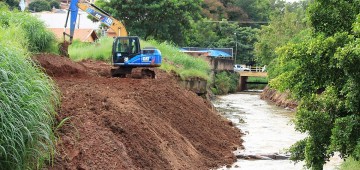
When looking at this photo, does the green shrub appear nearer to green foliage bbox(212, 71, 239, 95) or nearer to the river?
the river

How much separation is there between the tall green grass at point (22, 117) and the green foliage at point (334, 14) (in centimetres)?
665

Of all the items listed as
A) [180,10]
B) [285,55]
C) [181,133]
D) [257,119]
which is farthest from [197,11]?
[285,55]

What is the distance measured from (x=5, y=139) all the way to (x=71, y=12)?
709 inches

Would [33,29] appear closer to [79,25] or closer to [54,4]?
[79,25]

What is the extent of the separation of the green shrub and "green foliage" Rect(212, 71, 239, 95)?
2262 inches

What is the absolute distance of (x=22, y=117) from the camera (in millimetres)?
8539

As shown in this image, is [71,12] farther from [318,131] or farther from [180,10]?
[180,10]

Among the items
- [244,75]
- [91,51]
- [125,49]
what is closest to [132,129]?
[125,49]

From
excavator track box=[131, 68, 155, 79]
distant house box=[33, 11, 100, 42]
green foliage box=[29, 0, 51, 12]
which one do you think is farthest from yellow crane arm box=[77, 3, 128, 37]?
green foliage box=[29, 0, 51, 12]

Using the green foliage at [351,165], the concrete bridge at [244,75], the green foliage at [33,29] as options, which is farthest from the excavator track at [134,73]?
the concrete bridge at [244,75]

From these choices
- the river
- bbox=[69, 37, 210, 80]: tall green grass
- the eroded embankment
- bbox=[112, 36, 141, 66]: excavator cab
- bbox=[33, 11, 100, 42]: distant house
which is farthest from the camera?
bbox=[33, 11, 100, 42]: distant house

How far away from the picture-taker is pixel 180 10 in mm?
50188

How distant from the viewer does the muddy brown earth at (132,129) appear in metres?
11.1

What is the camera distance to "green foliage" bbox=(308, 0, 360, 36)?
13.0 meters
